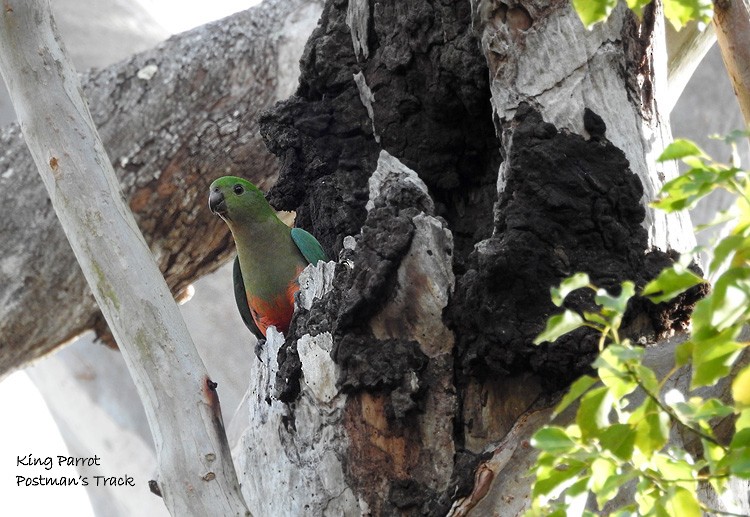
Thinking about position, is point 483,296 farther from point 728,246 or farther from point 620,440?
point 728,246

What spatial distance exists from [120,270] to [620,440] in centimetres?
141

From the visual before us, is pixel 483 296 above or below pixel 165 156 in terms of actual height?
below

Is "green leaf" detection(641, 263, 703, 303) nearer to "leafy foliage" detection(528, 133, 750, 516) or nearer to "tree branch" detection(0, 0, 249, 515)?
"leafy foliage" detection(528, 133, 750, 516)

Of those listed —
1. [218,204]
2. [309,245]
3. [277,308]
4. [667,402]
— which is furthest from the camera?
[218,204]

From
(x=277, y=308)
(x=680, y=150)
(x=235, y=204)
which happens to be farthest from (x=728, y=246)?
(x=235, y=204)

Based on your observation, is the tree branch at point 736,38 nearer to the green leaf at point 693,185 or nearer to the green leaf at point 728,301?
the green leaf at point 693,185

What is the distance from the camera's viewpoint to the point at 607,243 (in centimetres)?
204

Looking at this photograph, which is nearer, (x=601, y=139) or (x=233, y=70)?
(x=601, y=139)

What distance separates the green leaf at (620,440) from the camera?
971 millimetres

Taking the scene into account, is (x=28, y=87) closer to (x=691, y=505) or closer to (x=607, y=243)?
(x=607, y=243)

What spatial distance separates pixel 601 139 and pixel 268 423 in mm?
1068

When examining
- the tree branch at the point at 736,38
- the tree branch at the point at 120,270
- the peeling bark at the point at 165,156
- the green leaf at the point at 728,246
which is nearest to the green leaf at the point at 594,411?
the green leaf at the point at 728,246

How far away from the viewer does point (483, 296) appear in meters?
1.98

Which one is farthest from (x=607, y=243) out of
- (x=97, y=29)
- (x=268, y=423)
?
(x=97, y=29)
